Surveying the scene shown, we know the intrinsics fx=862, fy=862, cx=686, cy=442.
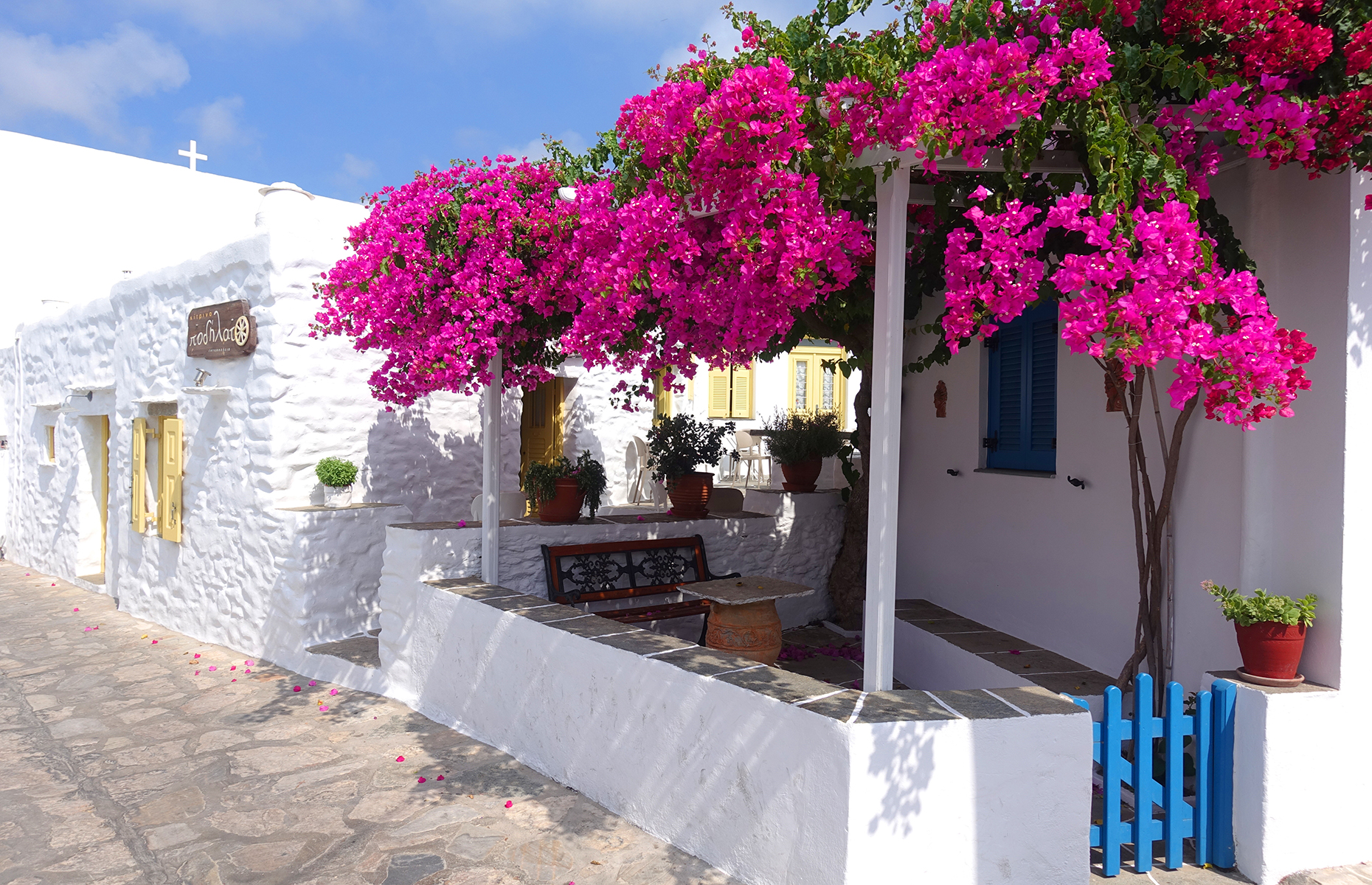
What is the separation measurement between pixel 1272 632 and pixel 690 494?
14.6 ft

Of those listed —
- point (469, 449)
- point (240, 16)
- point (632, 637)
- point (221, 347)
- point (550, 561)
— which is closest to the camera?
point (632, 637)

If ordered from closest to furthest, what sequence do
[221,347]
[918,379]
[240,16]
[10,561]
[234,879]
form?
[234,879]
[918,379]
[221,347]
[240,16]
[10,561]

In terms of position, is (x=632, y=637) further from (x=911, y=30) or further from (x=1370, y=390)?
(x=1370, y=390)

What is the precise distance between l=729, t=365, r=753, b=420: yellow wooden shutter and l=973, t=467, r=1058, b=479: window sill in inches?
307

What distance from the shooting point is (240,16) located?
10844 millimetres

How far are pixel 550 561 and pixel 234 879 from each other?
2.94 meters

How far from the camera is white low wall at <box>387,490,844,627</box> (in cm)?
585

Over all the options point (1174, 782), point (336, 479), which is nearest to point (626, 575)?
point (336, 479)

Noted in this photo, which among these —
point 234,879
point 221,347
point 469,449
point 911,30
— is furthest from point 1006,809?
point 221,347

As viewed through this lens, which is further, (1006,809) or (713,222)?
(713,222)

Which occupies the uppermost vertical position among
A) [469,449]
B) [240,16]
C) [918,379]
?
[240,16]

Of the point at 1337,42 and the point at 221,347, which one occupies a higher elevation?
the point at 1337,42

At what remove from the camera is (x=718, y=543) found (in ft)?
23.1

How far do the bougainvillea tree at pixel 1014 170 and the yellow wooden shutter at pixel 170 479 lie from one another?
5706 millimetres
